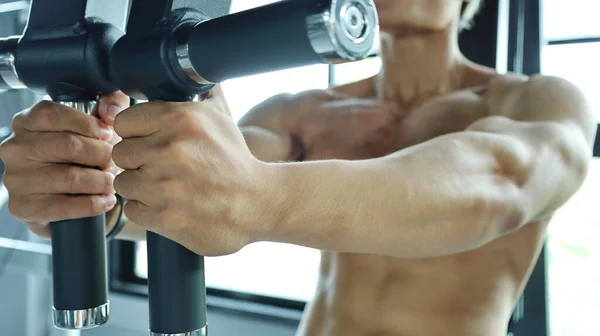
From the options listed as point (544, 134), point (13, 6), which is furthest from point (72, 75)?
point (13, 6)

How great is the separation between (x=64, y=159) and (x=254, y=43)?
10.5 inches

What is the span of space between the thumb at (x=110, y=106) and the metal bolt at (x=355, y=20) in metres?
0.26

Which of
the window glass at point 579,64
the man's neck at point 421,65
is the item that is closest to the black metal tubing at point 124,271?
the man's neck at point 421,65

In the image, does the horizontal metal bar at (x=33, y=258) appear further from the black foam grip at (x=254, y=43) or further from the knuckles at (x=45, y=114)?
the black foam grip at (x=254, y=43)

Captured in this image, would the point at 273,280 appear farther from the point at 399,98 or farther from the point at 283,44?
the point at 283,44

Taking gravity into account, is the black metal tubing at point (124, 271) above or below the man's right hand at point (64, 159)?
below

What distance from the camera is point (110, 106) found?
Answer: 50 centimetres

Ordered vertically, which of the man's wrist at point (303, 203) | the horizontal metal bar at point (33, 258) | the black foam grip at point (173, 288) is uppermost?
the man's wrist at point (303, 203)

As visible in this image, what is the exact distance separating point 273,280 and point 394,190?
1583 mm

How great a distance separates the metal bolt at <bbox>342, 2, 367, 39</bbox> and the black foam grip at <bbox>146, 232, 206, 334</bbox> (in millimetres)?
197

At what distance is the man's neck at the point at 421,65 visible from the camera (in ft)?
3.72

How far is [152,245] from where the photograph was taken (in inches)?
16.2

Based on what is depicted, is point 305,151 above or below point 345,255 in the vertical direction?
above

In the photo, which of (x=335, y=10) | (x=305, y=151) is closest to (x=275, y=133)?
(x=305, y=151)
